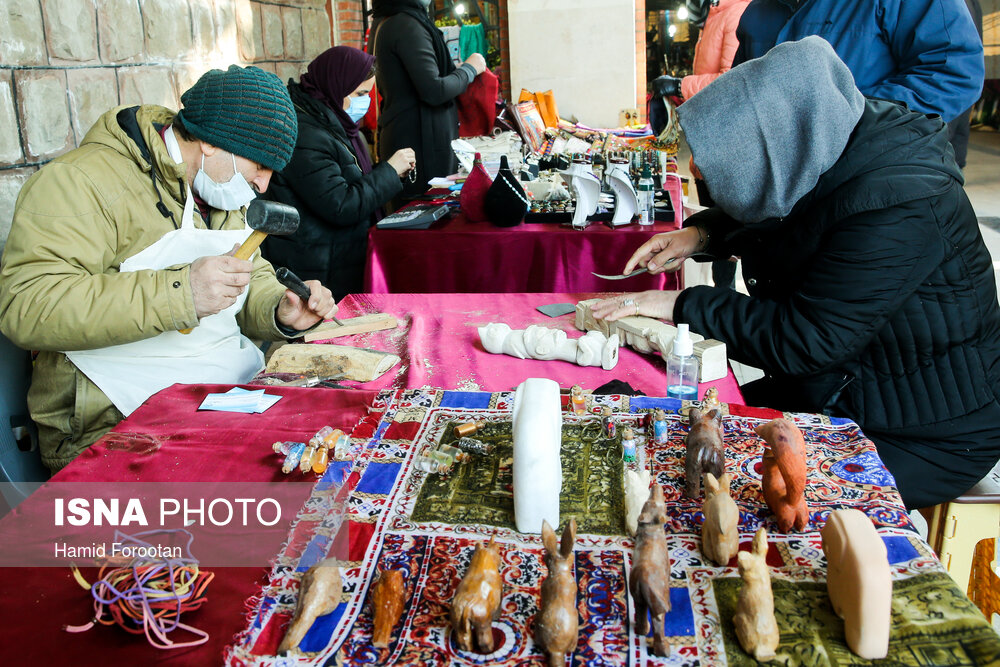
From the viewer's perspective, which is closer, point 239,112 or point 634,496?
point 634,496

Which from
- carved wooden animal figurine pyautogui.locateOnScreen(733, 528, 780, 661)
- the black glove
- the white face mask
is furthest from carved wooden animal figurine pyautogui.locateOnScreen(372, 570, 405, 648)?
the black glove

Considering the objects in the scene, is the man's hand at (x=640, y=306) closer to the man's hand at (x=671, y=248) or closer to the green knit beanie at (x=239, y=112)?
the man's hand at (x=671, y=248)

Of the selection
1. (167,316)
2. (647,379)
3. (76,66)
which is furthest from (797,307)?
(76,66)

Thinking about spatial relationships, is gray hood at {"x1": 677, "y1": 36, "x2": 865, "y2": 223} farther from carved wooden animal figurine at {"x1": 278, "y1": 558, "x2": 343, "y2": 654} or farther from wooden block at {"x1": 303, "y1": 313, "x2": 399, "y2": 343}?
carved wooden animal figurine at {"x1": 278, "y1": 558, "x2": 343, "y2": 654}

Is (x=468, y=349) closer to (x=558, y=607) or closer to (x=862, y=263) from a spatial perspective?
(x=862, y=263)

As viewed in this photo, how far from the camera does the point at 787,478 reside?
1.19m

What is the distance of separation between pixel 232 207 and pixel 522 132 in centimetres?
367

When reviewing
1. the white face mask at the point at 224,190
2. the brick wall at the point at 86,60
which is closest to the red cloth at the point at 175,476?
the white face mask at the point at 224,190

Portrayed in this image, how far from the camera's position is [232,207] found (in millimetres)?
2074

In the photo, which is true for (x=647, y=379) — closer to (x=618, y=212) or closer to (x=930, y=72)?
(x=618, y=212)

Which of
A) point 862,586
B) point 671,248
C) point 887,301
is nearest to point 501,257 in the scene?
point 671,248

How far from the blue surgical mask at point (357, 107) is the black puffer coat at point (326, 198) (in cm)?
13

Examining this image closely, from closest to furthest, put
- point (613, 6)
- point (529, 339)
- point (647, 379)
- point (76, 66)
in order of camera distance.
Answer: point (647, 379) → point (529, 339) → point (76, 66) → point (613, 6)

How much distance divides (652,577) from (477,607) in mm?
232
